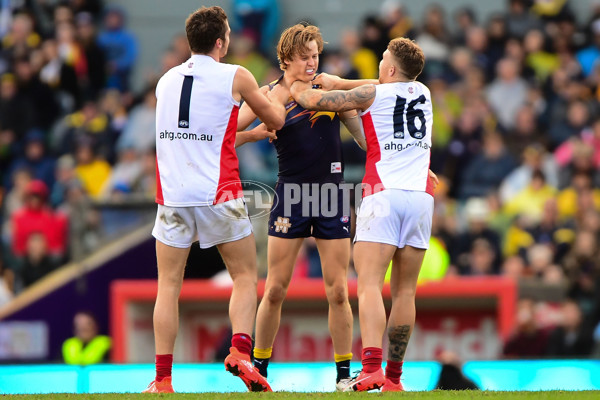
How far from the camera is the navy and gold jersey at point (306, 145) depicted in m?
9.34

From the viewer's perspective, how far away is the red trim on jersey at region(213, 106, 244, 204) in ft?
28.6

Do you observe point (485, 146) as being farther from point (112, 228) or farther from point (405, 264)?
point (405, 264)

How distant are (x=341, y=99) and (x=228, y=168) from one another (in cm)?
106

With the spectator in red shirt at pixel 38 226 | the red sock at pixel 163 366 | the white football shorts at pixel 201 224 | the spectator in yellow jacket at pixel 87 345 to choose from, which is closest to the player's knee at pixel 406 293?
the white football shorts at pixel 201 224

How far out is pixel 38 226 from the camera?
57.1 feet

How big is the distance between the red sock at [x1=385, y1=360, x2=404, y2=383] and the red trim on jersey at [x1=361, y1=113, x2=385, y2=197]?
1.40m

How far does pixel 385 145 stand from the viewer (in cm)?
902

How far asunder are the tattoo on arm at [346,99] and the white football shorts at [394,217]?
738 millimetres

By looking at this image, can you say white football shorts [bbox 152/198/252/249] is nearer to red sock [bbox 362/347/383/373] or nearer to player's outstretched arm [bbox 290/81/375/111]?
player's outstretched arm [bbox 290/81/375/111]

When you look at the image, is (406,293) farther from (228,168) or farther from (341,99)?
(228,168)

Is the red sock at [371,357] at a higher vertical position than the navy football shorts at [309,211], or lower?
lower

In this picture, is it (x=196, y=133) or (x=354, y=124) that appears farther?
(x=354, y=124)

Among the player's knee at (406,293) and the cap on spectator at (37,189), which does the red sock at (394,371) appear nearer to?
the player's knee at (406,293)

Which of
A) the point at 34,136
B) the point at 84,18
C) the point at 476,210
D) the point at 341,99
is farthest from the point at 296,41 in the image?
the point at 84,18
